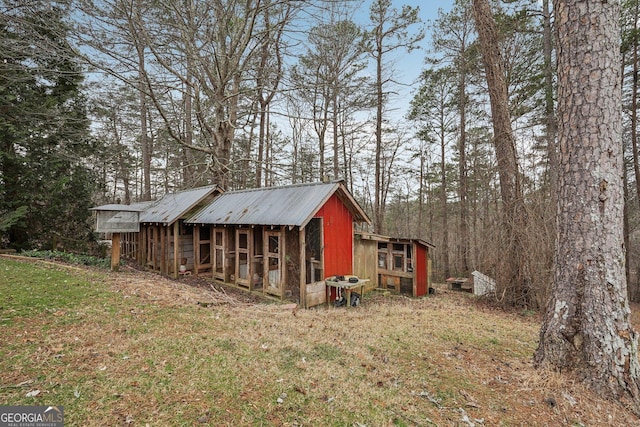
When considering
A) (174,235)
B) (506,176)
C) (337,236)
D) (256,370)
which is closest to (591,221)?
(256,370)

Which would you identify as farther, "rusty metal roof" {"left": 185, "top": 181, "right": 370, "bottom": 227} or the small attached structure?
the small attached structure

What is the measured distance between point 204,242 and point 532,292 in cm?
1035

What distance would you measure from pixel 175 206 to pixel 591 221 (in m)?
→ 11.9

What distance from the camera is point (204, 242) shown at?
10.7m

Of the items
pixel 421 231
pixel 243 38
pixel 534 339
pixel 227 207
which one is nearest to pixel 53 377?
pixel 534 339

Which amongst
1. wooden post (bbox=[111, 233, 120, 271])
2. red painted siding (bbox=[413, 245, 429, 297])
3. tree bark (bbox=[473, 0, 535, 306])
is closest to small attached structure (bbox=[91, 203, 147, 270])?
wooden post (bbox=[111, 233, 120, 271])

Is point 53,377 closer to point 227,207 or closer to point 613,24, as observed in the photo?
point 613,24

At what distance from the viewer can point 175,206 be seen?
448 inches

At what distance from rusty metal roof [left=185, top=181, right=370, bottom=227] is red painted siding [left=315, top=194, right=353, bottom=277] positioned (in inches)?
13.1

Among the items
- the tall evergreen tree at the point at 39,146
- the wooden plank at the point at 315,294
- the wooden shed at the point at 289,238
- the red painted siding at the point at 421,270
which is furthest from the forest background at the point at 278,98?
the wooden plank at the point at 315,294

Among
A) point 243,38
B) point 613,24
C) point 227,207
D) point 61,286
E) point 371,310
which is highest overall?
point 243,38

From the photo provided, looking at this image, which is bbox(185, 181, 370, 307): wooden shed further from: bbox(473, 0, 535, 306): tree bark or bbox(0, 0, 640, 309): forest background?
bbox(473, 0, 535, 306): tree bark

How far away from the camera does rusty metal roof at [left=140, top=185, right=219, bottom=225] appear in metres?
10.5

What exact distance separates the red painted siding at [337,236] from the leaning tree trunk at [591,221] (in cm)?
548
